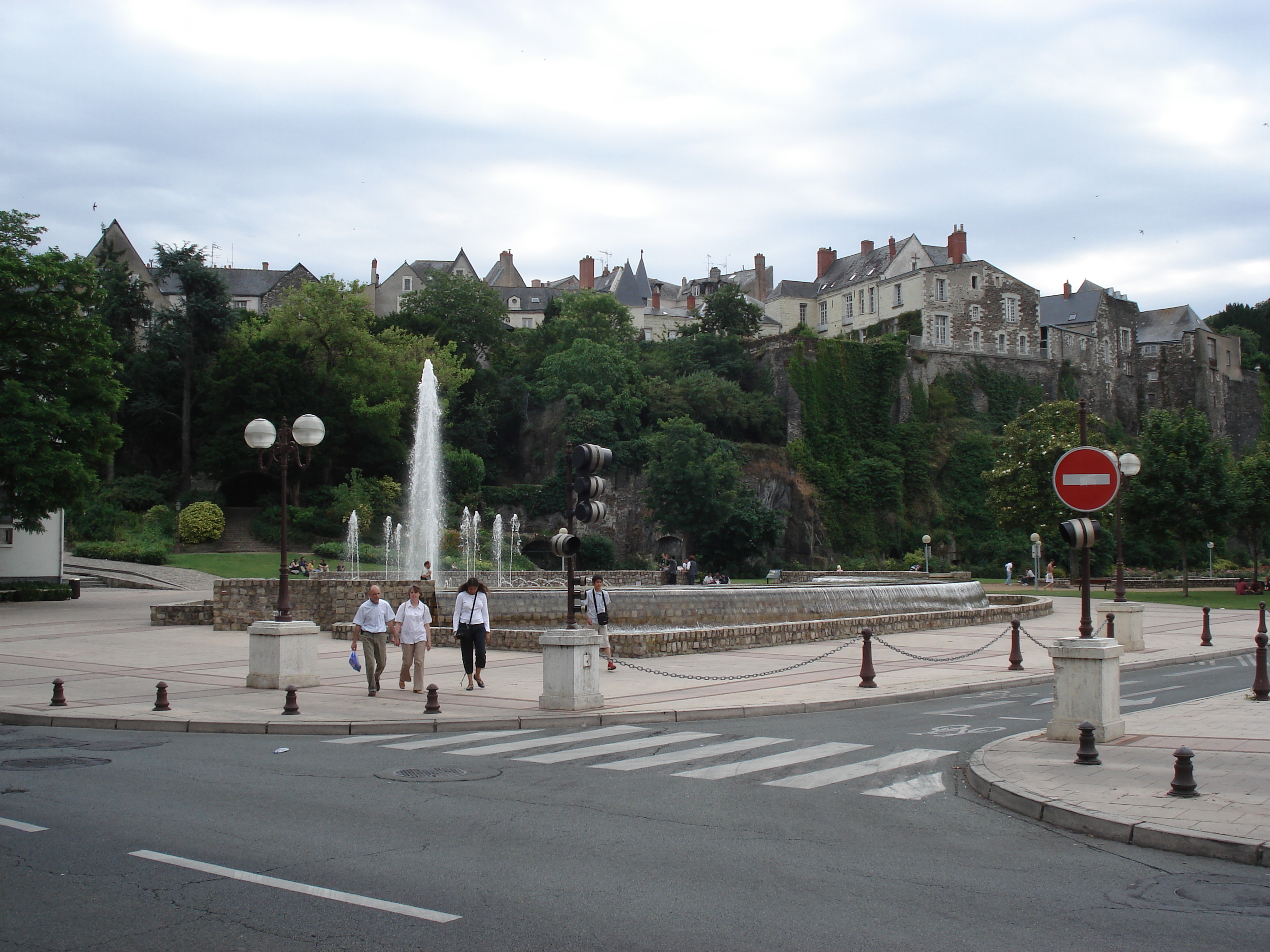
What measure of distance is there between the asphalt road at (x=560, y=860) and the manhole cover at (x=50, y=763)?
10 centimetres

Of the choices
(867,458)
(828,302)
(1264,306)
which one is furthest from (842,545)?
(1264,306)

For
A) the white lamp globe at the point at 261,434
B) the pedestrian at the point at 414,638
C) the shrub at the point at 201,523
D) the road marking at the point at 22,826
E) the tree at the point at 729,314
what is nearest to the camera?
the road marking at the point at 22,826

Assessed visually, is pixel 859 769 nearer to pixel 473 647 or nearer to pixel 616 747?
pixel 616 747

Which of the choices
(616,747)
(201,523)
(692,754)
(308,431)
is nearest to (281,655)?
(308,431)

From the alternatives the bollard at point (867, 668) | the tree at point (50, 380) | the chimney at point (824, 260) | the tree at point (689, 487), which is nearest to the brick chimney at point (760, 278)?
the chimney at point (824, 260)

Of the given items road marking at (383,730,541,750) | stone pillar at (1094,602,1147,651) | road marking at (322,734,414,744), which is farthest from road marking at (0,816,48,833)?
stone pillar at (1094,602,1147,651)

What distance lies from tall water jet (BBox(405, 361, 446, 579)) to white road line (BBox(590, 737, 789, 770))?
23072mm

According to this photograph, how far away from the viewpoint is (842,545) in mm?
63750

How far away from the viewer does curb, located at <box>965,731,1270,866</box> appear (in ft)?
21.2

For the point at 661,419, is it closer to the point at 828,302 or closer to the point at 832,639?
the point at 828,302

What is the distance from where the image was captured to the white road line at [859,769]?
8.88 meters

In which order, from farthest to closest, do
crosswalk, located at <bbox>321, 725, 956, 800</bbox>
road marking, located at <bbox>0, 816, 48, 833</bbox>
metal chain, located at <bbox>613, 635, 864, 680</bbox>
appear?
1. metal chain, located at <bbox>613, 635, 864, 680</bbox>
2. crosswalk, located at <bbox>321, 725, 956, 800</bbox>
3. road marking, located at <bbox>0, 816, 48, 833</bbox>

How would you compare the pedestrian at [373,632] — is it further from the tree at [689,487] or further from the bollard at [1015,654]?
the tree at [689,487]

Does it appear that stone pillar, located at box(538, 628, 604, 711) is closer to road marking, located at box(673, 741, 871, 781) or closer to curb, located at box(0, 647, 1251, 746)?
curb, located at box(0, 647, 1251, 746)
